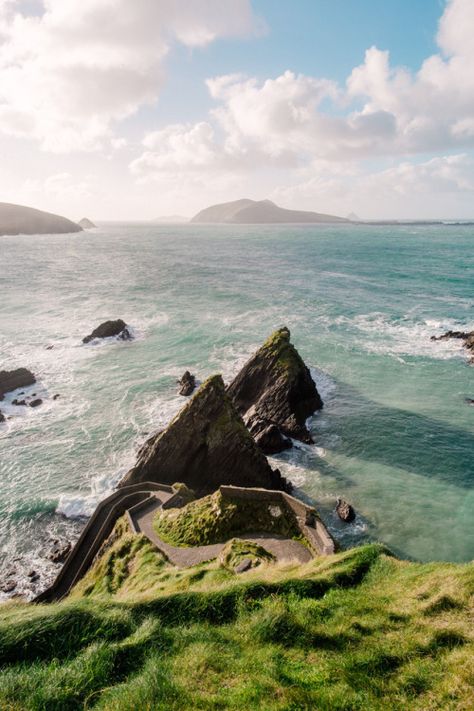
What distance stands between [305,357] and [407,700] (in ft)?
139

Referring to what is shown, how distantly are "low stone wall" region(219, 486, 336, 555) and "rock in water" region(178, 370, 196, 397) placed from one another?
66.6 feet

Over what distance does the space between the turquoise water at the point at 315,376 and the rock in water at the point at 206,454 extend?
3634mm

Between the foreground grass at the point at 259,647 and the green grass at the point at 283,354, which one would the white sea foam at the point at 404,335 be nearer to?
the green grass at the point at 283,354

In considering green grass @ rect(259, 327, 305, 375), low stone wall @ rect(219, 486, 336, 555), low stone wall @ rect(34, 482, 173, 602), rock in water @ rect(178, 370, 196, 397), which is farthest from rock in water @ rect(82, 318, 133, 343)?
low stone wall @ rect(219, 486, 336, 555)

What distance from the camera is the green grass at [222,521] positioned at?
19.2 meters

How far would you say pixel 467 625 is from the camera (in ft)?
30.8

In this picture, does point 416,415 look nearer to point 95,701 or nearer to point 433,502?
point 433,502

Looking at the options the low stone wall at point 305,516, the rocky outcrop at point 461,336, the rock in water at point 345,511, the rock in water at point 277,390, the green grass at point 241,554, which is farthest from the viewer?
the rocky outcrop at point 461,336

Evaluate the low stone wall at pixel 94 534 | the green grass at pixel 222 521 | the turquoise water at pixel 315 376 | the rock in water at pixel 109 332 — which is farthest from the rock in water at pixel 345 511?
the rock in water at pixel 109 332

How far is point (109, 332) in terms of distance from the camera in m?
57.1

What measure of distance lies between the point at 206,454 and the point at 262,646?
18.5 metres

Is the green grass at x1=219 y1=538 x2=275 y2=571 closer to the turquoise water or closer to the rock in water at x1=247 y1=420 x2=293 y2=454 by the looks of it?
the turquoise water

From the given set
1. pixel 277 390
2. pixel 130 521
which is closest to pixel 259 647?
pixel 130 521

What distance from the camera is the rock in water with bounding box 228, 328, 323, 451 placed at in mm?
35094
